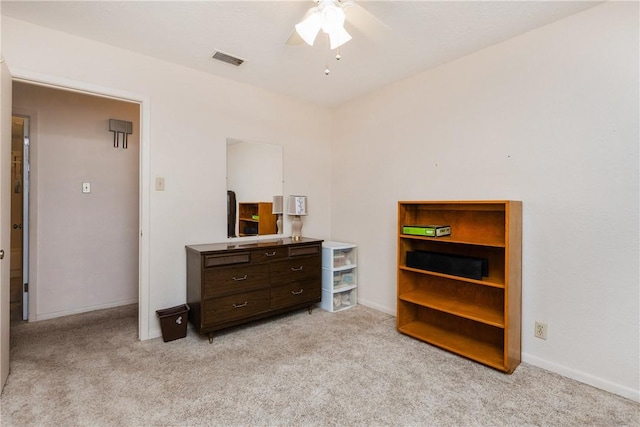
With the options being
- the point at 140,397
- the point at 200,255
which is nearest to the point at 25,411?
the point at 140,397

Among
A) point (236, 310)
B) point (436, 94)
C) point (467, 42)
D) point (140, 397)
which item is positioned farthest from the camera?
point (436, 94)

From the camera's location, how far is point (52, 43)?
219cm

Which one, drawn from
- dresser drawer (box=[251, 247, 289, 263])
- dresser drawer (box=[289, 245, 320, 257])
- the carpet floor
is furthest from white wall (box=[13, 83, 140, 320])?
dresser drawer (box=[289, 245, 320, 257])

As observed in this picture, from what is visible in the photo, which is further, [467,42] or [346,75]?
[346,75]

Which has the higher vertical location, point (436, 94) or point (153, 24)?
point (153, 24)

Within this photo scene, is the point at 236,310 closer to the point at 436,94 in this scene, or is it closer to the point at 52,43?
the point at 52,43

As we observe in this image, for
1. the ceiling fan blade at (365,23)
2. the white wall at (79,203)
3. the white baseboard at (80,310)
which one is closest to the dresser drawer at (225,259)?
A: the white wall at (79,203)

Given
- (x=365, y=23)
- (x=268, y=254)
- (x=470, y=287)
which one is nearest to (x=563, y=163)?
(x=470, y=287)

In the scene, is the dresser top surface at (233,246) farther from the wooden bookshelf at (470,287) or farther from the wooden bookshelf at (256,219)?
the wooden bookshelf at (470,287)

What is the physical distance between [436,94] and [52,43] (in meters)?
3.06

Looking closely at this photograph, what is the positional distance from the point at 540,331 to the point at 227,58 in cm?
324

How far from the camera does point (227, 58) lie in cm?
261

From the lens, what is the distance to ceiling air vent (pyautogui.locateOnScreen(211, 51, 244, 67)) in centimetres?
254

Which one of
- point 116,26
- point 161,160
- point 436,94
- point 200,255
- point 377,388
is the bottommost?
point 377,388
